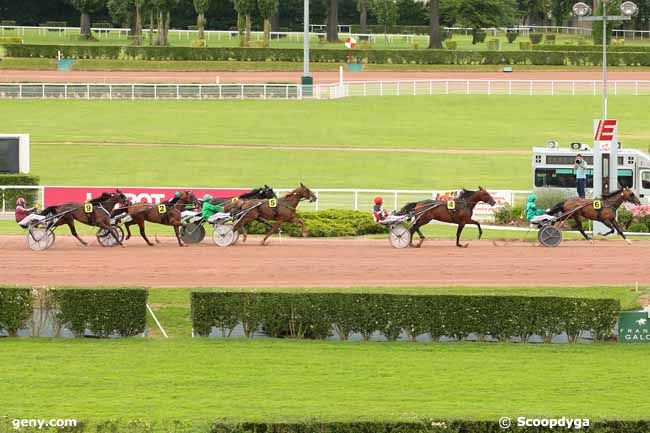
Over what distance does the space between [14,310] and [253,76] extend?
48442mm

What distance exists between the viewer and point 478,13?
8725cm

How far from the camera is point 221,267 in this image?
24531mm

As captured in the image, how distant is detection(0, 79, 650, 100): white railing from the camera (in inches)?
2263

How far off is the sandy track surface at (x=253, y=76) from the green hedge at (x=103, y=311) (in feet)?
145

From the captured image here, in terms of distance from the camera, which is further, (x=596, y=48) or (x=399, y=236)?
(x=596, y=48)

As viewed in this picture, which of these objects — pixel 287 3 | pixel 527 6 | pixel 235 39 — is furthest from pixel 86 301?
pixel 527 6

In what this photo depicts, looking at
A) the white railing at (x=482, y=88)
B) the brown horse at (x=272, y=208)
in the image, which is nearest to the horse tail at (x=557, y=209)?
the brown horse at (x=272, y=208)

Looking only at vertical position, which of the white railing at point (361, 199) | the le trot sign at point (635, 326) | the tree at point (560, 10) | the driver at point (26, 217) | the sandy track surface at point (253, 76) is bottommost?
the le trot sign at point (635, 326)

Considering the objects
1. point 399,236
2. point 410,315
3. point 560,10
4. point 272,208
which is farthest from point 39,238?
point 560,10

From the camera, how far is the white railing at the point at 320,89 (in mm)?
57469

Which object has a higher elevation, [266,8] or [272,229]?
[266,8]

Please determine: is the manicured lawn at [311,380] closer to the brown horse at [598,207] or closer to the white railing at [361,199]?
the brown horse at [598,207]

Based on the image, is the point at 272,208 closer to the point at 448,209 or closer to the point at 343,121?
the point at 448,209

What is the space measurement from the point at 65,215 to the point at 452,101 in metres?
35.3
